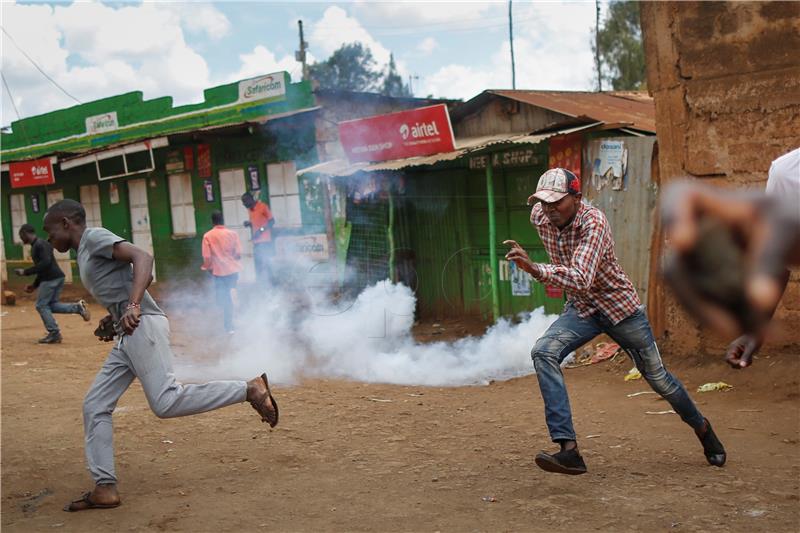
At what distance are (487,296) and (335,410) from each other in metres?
4.83

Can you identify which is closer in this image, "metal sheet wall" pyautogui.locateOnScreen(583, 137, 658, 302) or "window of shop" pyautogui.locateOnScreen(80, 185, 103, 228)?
"metal sheet wall" pyautogui.locateOnScreen(583, 137, 658, 302)

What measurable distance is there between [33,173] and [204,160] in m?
5.51

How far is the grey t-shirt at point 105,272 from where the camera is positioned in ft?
14.6

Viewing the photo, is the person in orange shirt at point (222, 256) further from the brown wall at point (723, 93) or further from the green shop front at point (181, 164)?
the brown wall at point (723, 93)

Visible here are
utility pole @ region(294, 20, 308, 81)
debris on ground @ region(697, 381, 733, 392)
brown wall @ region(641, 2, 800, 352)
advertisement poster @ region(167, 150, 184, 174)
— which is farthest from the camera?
utility pole @ region(294, 20, 308, 81)

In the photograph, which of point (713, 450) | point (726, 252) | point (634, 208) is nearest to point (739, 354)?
point (726, 252)

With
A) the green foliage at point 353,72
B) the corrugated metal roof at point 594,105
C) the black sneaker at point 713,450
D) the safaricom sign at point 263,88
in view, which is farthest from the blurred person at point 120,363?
the green foliage at point 353,72

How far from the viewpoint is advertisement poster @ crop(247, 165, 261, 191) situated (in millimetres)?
14797

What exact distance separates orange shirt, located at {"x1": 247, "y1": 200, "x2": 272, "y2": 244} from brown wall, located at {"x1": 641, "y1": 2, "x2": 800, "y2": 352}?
744cm

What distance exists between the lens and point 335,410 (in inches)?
256

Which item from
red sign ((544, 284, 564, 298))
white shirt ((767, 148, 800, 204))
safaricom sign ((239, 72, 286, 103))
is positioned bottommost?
red sign ((544, 284, 564, 298))

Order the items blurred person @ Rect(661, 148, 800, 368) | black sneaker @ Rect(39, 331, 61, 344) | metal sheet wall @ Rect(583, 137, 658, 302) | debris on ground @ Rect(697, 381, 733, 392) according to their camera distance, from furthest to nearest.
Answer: black sneaker @ Rect(39, 331, 61, 344), metal sheet wall @ Rect(583, 137, 658, 302), debris on ground @ Rect(697, 381, 733, 392), blurred person @ Rect(661, 148, 800, 368)

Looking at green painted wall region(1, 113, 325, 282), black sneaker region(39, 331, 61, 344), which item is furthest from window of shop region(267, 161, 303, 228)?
black sneaker region(39, 331, 61, 344)

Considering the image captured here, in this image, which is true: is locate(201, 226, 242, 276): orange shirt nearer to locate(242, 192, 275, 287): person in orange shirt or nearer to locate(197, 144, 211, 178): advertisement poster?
locate(242, 192, 275, 287): person in orange shirt
